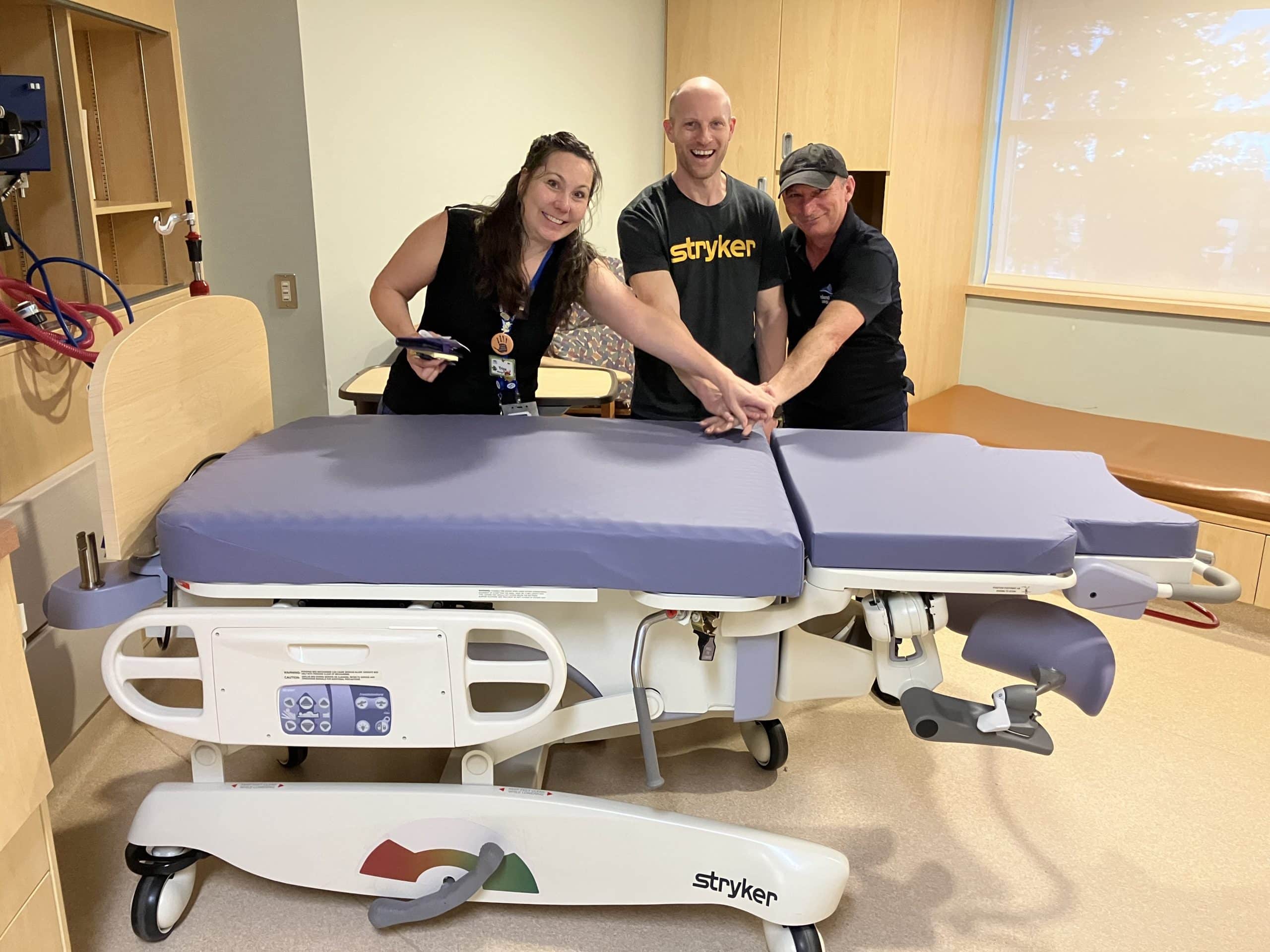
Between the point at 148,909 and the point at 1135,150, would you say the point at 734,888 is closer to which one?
the point at 148,909

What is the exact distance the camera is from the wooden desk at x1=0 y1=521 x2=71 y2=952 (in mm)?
1319

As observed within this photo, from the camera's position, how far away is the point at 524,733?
1716 mm

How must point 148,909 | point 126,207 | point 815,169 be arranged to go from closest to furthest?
1. point 148,909
2. point 815,169
3. point 126,207

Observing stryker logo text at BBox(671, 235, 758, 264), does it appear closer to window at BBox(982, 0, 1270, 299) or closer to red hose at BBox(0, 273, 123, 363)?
red hose at BBox(0, 273, 123, 363)

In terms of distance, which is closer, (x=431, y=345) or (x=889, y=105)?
(x=431, y=345)

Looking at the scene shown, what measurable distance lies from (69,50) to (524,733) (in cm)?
211

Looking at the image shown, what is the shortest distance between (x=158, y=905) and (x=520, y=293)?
1.26 meters

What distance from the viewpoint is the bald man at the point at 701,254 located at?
223 cm

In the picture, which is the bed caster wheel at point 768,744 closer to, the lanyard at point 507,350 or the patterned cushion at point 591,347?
the lanyard at point 507,350

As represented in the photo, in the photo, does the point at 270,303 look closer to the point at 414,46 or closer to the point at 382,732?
the point at 414,46

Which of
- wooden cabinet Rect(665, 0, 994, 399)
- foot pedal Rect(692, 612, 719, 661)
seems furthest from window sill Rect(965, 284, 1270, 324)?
foot pedal Rect(692, 612, 719, 661)

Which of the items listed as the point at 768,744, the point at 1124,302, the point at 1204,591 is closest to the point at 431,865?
the point at 768,744

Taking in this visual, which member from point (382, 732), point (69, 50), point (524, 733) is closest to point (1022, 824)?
point (524, 733)

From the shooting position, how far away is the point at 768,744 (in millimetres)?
2223
